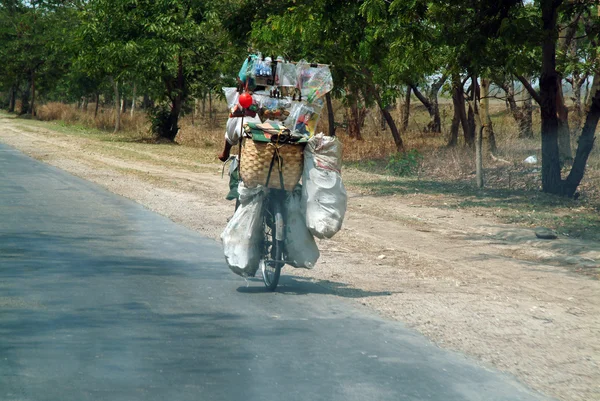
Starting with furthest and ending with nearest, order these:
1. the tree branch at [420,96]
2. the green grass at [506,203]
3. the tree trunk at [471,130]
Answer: the tree branch at [420,96]
the tree trunk at [471,130]
the green grass at [506,203]

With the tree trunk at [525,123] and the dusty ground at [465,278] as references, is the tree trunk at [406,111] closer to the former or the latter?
the tree trunk at [525,123]

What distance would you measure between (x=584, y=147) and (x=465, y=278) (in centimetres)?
900

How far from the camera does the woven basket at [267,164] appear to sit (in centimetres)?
708

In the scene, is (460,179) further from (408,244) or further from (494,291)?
(494,291)

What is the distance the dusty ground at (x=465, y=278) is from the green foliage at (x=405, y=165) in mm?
5622

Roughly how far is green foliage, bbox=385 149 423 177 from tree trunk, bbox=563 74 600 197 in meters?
6.12

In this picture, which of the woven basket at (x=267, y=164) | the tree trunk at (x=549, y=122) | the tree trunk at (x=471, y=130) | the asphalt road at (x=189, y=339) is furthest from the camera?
the tree trunk at (x=471, y=130)

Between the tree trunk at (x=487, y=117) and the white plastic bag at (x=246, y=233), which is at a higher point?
the tree trunk at (x=487, y=117)

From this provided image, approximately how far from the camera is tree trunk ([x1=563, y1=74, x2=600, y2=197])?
1641cm

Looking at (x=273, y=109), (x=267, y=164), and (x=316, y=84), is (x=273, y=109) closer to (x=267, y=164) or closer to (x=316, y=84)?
(x=316, y=84)

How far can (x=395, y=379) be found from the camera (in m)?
5.09

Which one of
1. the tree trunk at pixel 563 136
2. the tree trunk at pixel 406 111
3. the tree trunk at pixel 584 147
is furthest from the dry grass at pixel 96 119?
the tree trunk at pixel 584 147

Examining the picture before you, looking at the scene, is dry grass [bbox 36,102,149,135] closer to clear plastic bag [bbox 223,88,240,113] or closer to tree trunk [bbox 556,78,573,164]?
tree trunk [bbox 556,78,573,164]

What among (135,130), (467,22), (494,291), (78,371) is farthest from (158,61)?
(78,371)
